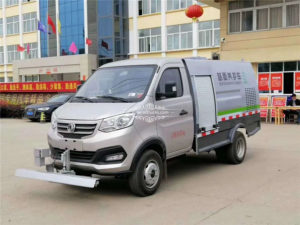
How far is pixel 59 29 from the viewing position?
39000mm

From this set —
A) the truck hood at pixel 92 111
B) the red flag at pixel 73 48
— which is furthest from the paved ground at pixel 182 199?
the red flag at pixel 73 48

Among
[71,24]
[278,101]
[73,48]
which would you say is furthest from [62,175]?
[71,24]

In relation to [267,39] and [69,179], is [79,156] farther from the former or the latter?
[267,39]

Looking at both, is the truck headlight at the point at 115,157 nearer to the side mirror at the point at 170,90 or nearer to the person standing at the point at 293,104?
the side mirror at the point at 170,90

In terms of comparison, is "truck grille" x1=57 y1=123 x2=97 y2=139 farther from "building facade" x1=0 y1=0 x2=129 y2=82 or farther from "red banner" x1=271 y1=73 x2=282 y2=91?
"building facade" x1=0 y1=0 x2=129 y2=82

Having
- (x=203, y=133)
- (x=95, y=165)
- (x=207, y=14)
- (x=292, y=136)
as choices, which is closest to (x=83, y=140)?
(x=95, y=165)

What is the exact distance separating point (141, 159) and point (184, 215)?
45.4 inches

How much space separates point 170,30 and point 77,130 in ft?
98.7

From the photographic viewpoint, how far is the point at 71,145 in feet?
18.8

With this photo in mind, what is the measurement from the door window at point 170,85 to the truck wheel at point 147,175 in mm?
1021

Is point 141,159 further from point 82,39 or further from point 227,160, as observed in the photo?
point 82,39

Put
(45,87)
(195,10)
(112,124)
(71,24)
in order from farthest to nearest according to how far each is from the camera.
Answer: (71,24) < (45,87) < (195,10) < (112,124)

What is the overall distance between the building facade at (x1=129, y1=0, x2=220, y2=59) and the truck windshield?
25.6 metres

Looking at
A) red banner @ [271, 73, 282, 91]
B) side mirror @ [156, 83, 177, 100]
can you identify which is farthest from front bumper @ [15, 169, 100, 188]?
red banner @ [271, 73, 282, 91]
